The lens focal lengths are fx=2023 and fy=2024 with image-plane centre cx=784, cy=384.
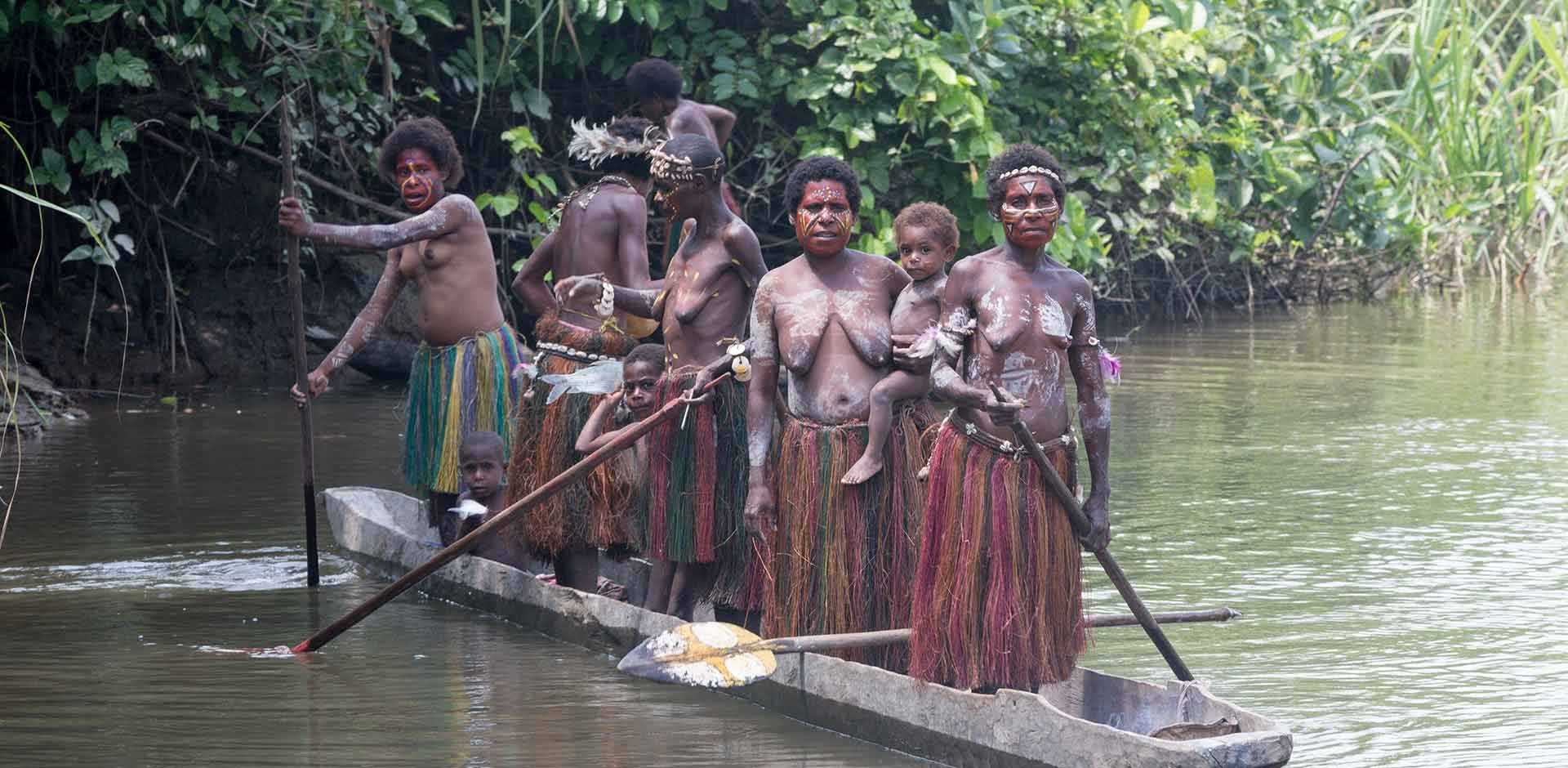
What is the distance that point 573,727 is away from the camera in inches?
202

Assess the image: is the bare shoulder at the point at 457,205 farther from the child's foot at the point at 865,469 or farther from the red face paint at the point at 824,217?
the child's foot at the point at 865,469

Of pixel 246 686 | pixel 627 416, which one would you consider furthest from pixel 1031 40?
pixel 246 686

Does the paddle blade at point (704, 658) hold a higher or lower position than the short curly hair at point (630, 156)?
lower

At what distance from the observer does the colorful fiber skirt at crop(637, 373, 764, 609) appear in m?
5.66

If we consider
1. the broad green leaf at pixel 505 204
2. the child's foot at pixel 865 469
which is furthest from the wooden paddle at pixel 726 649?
the broad green leaf at pixel 505 204

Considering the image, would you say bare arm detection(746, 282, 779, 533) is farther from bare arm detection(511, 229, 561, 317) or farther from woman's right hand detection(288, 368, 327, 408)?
woman's right hand detection(288, 368, 327, 408)

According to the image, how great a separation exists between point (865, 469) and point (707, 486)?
0.80 m

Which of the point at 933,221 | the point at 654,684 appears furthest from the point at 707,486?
the point at 933,221

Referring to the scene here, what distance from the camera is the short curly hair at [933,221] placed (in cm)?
500

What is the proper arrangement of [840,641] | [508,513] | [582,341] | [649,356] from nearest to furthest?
[840,641], [508,513], [649,356], [582,341]

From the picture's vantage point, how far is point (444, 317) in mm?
6875

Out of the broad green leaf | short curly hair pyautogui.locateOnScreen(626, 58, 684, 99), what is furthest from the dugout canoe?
the broad green leaf

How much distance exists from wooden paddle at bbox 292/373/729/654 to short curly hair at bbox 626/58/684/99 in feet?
7.75

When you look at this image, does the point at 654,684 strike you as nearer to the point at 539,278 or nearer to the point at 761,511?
the point at 761,511
